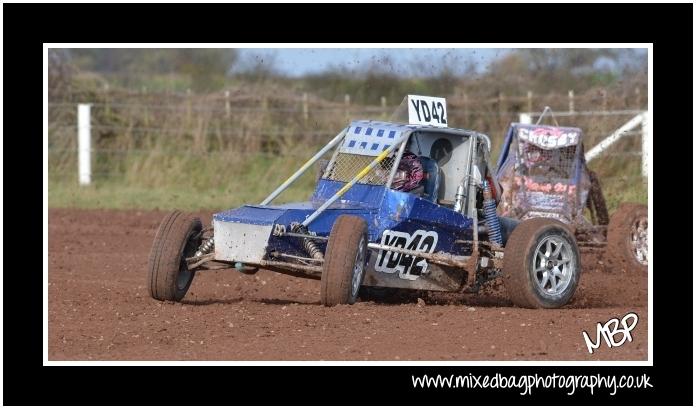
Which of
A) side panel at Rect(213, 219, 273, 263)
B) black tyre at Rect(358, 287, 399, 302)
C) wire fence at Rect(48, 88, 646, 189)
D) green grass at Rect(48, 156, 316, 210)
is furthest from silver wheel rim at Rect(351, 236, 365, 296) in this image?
wire fence at Rect(48, 88, 646, 189)

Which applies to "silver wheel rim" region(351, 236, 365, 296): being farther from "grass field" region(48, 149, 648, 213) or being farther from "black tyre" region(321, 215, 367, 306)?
"grass field" region(48, 149, 648, 213)

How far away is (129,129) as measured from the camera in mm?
23703

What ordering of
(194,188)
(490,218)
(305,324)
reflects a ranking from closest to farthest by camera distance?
(305,324)
(490,218)
(194,188)

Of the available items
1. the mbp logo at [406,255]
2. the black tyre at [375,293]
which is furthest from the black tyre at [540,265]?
the black tyre at [375,293]

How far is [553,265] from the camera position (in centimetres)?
1052

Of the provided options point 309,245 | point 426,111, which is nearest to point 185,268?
point 309,245

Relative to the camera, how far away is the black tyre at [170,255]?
388 inches

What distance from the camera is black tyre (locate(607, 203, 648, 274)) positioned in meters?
13.6

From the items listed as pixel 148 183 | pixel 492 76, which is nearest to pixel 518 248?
pixel 148 183

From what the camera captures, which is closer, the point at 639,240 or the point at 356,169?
the point at 356,169

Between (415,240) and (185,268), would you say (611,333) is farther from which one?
(185,268)

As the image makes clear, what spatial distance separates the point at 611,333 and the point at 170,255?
3612mm

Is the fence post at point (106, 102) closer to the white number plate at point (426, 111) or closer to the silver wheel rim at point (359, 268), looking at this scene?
the white number plate at point (426, 111)

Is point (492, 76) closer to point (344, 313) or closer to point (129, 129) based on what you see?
point (129, 129)
